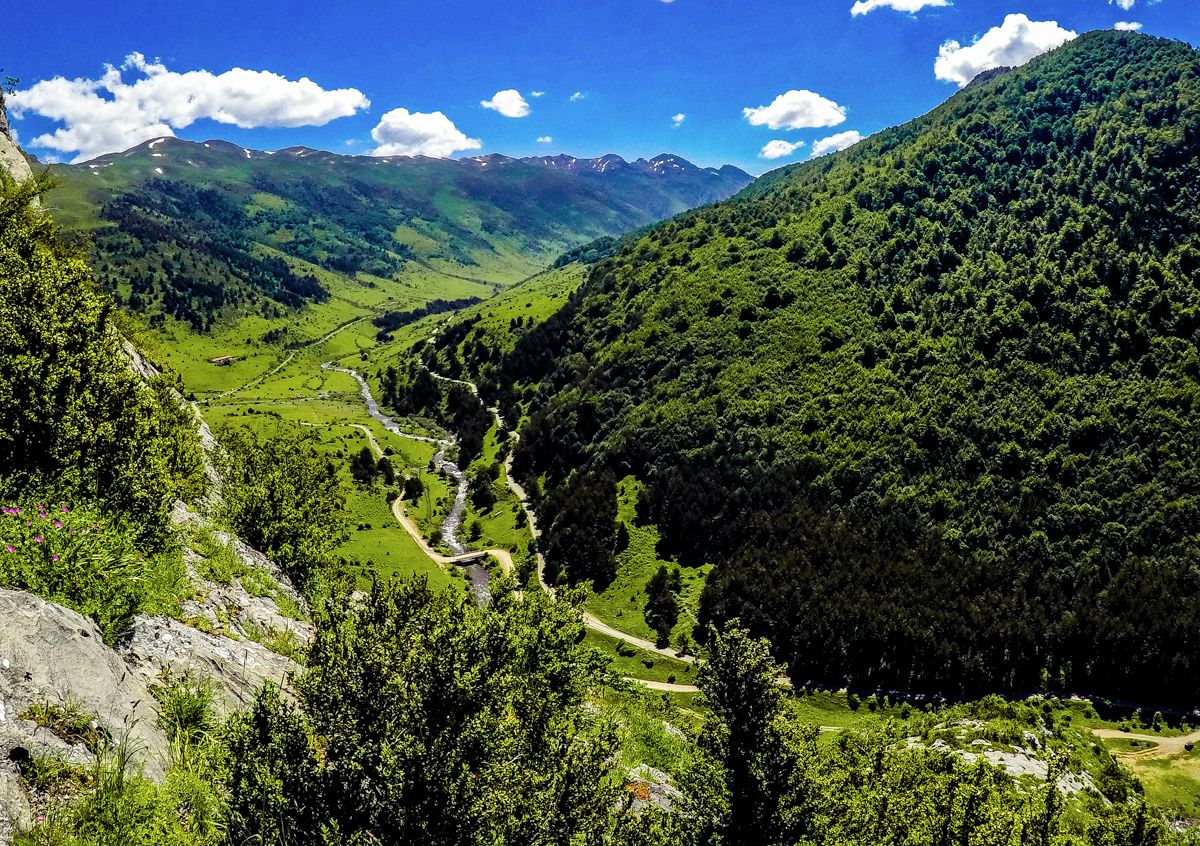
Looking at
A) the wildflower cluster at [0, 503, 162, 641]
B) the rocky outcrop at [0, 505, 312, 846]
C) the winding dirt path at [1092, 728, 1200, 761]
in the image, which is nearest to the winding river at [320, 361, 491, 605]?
the rocky outcrop at [0, 505, 312, 846]

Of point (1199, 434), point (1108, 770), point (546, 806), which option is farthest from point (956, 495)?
point (546, 806)

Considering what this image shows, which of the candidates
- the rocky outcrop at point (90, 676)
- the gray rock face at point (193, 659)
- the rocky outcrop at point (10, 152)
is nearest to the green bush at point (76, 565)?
the gray rock face at point (193, 659)

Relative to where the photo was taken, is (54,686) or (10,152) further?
(10,152)

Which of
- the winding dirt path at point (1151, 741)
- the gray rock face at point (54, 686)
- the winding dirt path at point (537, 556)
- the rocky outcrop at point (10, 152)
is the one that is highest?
the rocky outcrop at point (10, 152)

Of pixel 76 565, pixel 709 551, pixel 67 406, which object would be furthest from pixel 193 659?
pixel 709 551

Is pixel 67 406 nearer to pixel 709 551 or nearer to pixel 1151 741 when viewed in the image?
pixel 709 551

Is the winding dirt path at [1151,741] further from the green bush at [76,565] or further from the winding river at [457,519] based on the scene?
the green bush at [76,565]

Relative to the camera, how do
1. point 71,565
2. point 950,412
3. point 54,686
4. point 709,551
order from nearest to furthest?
point 54,686, point 71,565, point 709,551, point 950,412
